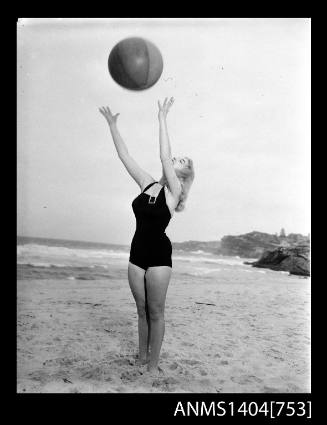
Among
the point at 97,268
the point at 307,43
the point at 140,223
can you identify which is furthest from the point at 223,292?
the point at 307,43

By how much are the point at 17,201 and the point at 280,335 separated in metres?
2.89

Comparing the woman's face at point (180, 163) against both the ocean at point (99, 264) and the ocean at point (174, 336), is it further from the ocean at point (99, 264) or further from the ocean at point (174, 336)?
the ocean at point (99, 264)

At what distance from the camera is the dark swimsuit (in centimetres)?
296

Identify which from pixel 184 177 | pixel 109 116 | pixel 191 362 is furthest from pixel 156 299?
pixel 109 116

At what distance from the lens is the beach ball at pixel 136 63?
3.33 metres

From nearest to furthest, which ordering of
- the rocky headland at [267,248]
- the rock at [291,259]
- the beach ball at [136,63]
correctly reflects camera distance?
1. the beach ball at [136,63]
2. the rocky headland at [267,248]
3. the rock at [291,259]

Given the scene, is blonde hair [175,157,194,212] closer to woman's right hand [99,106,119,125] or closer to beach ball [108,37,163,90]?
woman's right hand [99,106,119,125]

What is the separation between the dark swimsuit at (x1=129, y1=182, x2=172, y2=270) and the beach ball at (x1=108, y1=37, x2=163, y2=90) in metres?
1.02

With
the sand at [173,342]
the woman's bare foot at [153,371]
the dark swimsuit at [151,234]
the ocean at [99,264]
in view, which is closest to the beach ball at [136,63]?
the dark swimsuit at [151,234]

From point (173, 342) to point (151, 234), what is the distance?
1327 mm

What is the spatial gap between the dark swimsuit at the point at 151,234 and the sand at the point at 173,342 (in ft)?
2.99

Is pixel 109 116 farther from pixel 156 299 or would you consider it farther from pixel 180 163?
pixel 156 299

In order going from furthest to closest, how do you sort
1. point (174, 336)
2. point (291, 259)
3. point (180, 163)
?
point (291, 259) → point (174, 336) → point (180, 163)

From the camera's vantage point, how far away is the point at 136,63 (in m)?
3.33
